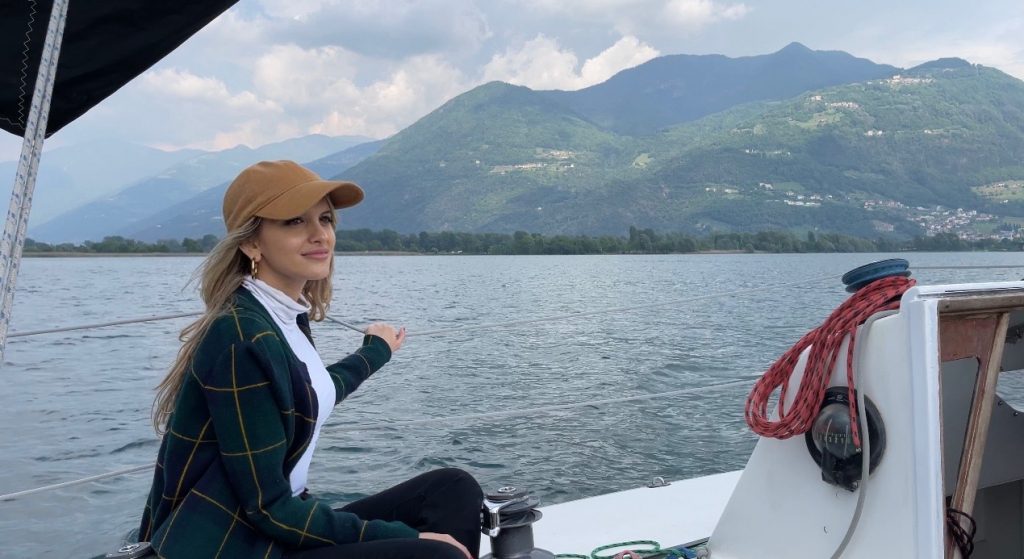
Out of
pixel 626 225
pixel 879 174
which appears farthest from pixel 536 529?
pixel 879 174

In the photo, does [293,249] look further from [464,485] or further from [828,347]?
[828,347]

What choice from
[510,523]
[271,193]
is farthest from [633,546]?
[271,193]

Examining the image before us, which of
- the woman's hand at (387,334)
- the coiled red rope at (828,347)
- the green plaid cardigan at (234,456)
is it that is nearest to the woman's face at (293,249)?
the green plaid cardigan at (234,456)

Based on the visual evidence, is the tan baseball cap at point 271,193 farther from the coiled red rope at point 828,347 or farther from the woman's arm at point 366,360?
the coiled red rope at point 828,347

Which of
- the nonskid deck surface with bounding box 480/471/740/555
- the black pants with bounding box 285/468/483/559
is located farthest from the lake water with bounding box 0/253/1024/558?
the black pants with bounding box 285/468/483/559

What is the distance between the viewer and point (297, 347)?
1.56 m

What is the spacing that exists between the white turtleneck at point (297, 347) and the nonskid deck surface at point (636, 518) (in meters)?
0.88

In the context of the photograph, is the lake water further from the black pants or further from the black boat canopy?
the black boat canopy

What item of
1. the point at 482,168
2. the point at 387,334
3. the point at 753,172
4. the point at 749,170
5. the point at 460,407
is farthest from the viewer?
the point at 482,168

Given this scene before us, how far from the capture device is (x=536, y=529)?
8.34 feet

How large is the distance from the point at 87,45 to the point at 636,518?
6.65 ft

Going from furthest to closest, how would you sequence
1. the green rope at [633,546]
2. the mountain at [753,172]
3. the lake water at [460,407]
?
the mountain at [753,172] < the lake water at [460,407] < the green rope at [633,546]

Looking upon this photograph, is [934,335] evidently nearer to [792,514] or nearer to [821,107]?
[792,514]

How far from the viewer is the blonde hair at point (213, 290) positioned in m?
1.46
